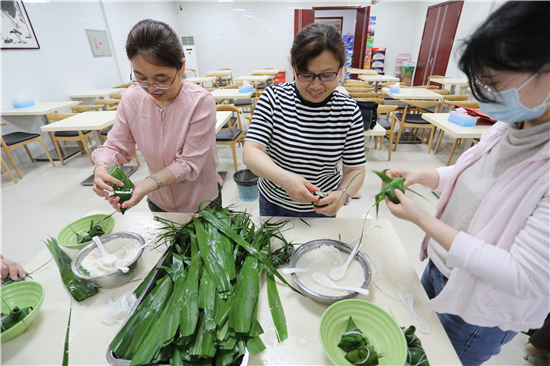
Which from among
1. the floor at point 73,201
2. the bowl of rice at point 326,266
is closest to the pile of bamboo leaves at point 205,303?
the bowl of rice at point 326,266

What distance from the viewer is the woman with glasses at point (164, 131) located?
128cm

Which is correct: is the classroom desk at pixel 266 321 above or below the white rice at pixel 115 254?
below

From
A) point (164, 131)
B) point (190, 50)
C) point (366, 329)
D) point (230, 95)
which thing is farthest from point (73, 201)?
point (190, 50)

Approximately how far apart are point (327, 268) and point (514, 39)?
0.97 metres

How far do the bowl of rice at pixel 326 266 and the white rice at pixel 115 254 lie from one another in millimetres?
764

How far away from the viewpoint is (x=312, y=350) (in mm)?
885

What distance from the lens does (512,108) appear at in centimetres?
73

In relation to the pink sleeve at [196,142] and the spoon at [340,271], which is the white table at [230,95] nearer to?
the pink sleeve at [196,142]

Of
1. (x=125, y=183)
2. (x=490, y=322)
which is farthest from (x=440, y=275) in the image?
(x=125, y=183)

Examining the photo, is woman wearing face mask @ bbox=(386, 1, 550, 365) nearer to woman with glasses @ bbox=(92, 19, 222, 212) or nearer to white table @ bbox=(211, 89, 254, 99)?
woman with glasses @ bbox=(92, 19, 222, 212)

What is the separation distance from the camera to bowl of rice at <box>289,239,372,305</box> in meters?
1.01

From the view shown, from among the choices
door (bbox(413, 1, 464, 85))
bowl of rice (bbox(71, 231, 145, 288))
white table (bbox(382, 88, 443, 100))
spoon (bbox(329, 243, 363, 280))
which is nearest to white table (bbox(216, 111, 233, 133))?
bowl of rice (bbox(71, 231, 145, 288))

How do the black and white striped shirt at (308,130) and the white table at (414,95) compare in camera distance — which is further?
Result: the white table at (414,95)

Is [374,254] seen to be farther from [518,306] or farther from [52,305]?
[52,305]
